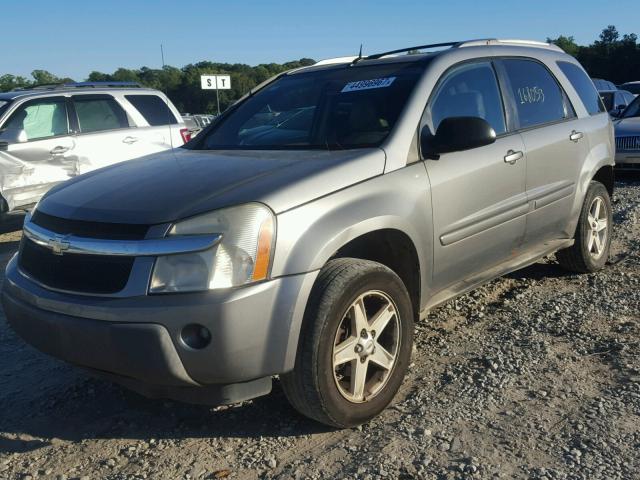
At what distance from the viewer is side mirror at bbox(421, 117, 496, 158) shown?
3.46m

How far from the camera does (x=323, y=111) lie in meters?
3.95

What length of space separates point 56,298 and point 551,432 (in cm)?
229

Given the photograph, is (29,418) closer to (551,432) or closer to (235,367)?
(235,367)

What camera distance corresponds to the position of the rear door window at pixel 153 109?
9352mm

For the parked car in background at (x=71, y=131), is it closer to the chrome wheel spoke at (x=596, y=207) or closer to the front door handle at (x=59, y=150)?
the front door handle at (x=59, y=150)

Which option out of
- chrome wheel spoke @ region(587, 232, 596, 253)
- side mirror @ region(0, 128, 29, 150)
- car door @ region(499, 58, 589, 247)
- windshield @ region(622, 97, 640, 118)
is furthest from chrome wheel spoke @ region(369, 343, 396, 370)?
windshield @ region(622, 97, 640, 118)

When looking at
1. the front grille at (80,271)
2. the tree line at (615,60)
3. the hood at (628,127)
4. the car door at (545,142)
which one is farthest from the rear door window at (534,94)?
the tree line at (615,60)

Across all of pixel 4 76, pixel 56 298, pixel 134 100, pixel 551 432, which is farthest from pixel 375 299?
pixel 4 76

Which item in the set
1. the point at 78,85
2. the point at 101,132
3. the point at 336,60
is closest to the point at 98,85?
the point at 78,85

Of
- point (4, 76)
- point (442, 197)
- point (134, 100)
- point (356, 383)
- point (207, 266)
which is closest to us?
point (207, 266)

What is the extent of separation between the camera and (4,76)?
136 feet

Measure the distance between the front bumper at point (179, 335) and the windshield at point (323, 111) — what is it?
3.90ft

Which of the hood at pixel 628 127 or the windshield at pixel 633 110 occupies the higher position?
the windshield at pixel 633 110

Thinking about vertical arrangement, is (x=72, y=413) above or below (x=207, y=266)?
below
